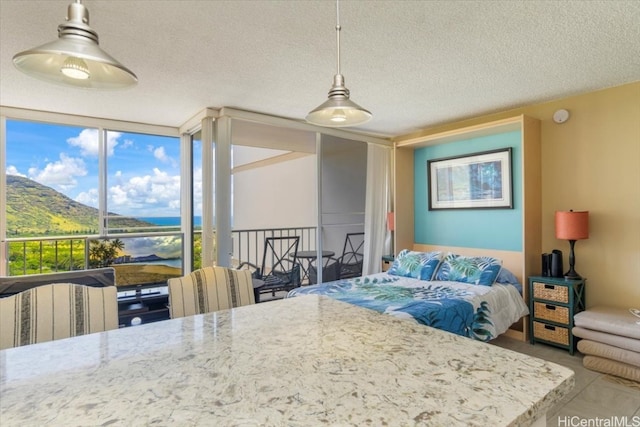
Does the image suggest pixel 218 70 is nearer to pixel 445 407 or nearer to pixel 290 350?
pixel 290 350

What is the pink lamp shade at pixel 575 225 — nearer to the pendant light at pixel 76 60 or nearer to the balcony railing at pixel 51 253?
the pendant light at pixel 76 60

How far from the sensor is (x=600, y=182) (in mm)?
3260

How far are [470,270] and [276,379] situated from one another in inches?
119

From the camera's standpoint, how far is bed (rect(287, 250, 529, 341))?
2775 mm

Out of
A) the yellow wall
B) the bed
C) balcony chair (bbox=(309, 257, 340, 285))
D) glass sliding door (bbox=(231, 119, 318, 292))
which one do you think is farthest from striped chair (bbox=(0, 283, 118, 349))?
the yellow wall

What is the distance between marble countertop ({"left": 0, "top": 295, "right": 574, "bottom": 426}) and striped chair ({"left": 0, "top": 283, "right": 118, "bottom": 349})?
30 cm

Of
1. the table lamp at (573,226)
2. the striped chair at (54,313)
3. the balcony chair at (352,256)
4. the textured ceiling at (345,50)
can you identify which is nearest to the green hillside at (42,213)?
the textured ceiling at (345,50)

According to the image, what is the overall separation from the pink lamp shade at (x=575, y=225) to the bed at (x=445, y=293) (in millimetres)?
651

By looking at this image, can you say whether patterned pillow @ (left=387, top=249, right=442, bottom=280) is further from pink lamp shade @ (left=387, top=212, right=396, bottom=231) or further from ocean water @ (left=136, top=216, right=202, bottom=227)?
ocean water @ (left=136, top=216, right=202, bottom=227)

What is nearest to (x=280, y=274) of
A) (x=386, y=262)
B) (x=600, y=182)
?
(x=386, y=262)

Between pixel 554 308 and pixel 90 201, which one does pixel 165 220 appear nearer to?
pixel 90 201

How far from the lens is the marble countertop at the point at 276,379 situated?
0.81 meters

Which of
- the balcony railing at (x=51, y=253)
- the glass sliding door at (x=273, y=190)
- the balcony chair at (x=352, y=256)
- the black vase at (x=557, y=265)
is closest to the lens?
the black vase at (x=557, y=265)

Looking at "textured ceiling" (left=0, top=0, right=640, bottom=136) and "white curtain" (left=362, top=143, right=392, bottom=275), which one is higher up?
"textured ceiling" (left=0, top=0, right=640, bottom=136)
